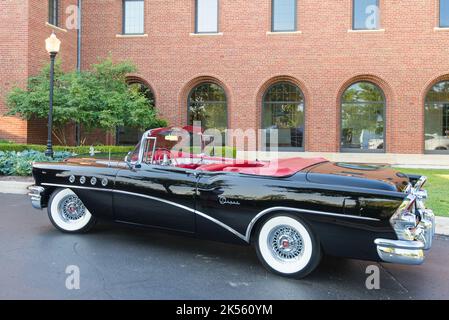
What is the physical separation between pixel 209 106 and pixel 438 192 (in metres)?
10.9

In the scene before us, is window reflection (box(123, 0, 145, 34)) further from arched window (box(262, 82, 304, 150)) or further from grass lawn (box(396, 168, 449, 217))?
grass lawn (box(396, 168, 449, 217))

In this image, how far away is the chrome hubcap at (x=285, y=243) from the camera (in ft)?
13.7

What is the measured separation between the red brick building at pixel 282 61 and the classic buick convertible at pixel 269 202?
1179 cm

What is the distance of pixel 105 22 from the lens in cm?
1884

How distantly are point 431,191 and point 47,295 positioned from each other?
334 inches

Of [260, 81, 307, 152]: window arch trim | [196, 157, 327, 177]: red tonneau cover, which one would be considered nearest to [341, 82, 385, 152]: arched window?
[260, 81, 307, 152]: window arch trim

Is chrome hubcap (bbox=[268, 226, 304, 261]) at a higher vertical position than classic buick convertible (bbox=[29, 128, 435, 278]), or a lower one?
lower

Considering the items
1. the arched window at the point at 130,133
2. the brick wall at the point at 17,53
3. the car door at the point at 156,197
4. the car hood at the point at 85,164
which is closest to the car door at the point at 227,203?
the car door at the point at 156,197

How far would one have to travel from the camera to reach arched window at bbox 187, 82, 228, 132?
18219 mm

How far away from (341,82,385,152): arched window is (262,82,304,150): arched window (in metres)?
1.75

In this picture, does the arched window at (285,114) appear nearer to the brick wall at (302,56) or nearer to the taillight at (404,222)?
the brick wall at (302,56)

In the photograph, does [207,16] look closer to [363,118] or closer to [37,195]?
[363,118]

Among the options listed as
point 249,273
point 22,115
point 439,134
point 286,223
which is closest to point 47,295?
point 249,273
